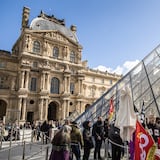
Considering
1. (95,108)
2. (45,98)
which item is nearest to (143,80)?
(95,108)

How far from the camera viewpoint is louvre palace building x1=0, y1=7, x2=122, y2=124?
32406 mm

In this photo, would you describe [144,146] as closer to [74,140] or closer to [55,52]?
[74,140]

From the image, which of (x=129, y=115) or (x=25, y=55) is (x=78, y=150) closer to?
(x=129, y=115)

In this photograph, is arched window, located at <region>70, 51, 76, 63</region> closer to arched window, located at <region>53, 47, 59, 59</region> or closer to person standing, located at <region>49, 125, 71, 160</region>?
arched window, located at <region>53, 47, 59, 59</region>

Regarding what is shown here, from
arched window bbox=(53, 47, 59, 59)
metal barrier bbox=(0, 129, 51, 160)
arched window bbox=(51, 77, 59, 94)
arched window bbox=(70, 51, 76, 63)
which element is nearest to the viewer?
metal barrier bbox=(0, 129, 51, 160)

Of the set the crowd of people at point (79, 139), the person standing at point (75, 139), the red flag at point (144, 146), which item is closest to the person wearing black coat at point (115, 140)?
the crowd of people at point (79, 139)

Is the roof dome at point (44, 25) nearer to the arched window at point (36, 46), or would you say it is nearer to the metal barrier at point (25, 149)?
the arched window at point (36, 46)

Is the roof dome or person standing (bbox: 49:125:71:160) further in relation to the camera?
the roof dome

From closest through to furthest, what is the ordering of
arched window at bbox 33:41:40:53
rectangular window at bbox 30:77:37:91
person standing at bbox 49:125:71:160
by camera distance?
1. person standing at bbox 49:125:71:160
2. rectangular window at bbox 30:77:37:91
3. arched window at bbox 33:41:40:53

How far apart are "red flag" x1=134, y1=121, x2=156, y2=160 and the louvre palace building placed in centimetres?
2642

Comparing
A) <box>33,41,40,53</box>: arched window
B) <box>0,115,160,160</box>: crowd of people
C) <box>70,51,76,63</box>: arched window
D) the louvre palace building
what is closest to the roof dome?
the louvre palace building

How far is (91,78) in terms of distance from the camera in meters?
43.8

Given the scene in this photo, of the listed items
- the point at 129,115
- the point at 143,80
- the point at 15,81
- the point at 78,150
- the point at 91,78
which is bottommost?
the point at 78,150

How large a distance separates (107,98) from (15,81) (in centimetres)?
2472
